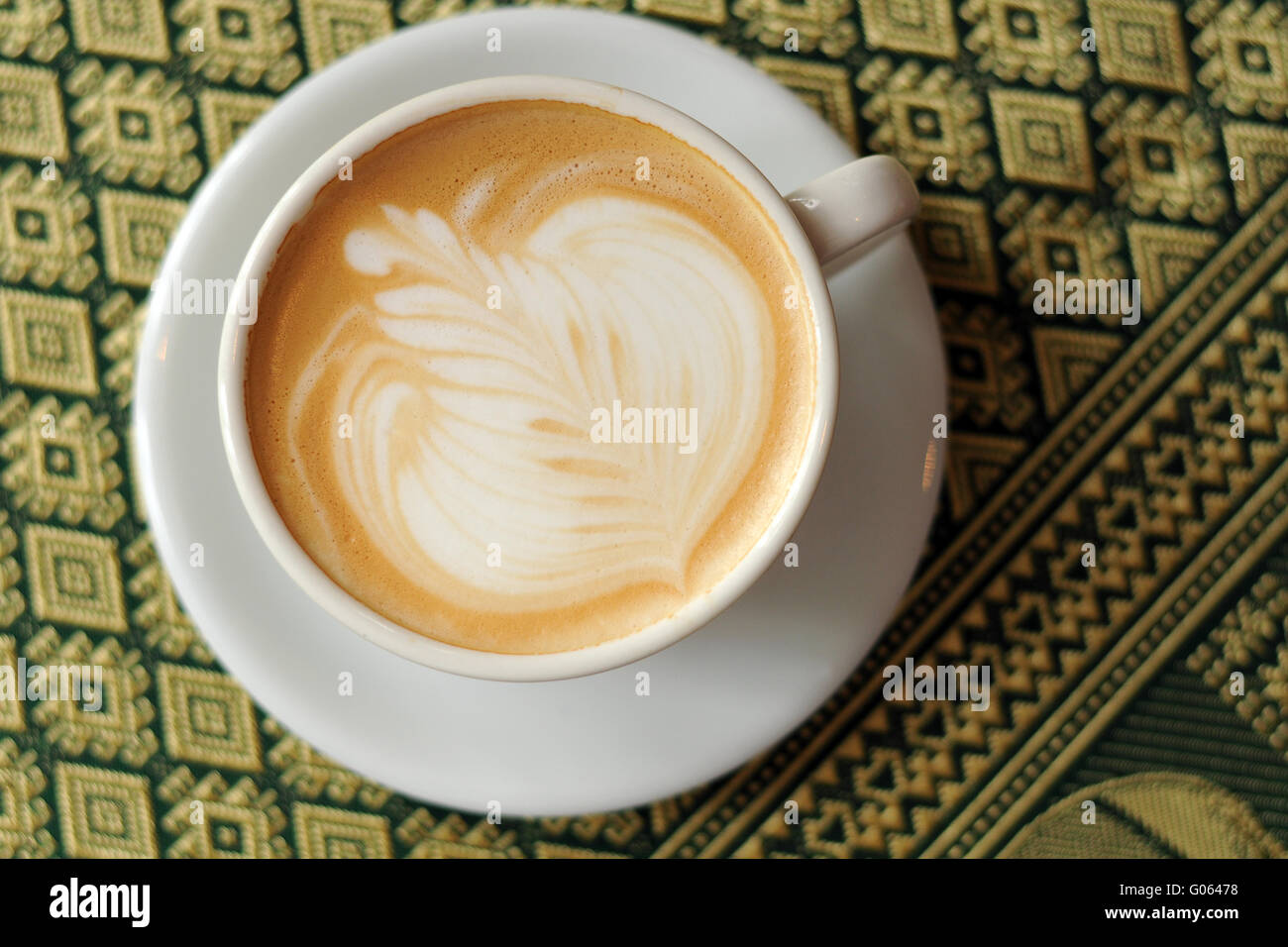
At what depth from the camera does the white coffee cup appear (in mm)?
653

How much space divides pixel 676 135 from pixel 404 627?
36 centimetres

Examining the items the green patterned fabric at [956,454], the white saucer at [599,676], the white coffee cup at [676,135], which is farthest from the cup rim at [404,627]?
the green patterned fabric at [956,454]

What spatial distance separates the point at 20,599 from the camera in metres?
0.97

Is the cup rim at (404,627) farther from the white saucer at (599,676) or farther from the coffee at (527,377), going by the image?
the white saucer at (599,676)

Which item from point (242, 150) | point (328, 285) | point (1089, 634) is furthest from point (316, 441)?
point (1089, 634)

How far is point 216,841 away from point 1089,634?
2.73ft

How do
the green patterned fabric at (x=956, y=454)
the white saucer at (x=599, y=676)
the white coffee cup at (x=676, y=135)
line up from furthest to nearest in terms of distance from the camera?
the green patterned fabric at (x=956, y=454) → the white saucer at (x=599, y=676) → the white coffee cup at (x=676, y=135)

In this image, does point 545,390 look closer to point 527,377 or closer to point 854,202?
point 527,377

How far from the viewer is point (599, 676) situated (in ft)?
2.61

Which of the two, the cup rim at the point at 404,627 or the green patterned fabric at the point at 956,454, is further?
the green patterned fabric at the point at 956,454

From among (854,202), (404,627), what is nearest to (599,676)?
(404,627)

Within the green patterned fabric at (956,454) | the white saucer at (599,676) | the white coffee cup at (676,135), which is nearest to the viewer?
the white coffee cup at (676,135)

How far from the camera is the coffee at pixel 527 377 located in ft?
2.24

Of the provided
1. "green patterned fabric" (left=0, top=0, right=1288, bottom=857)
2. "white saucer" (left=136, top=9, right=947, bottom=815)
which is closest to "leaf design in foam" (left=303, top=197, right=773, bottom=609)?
"white saucer" (left=136, top=9, right=947, bottom=815)
